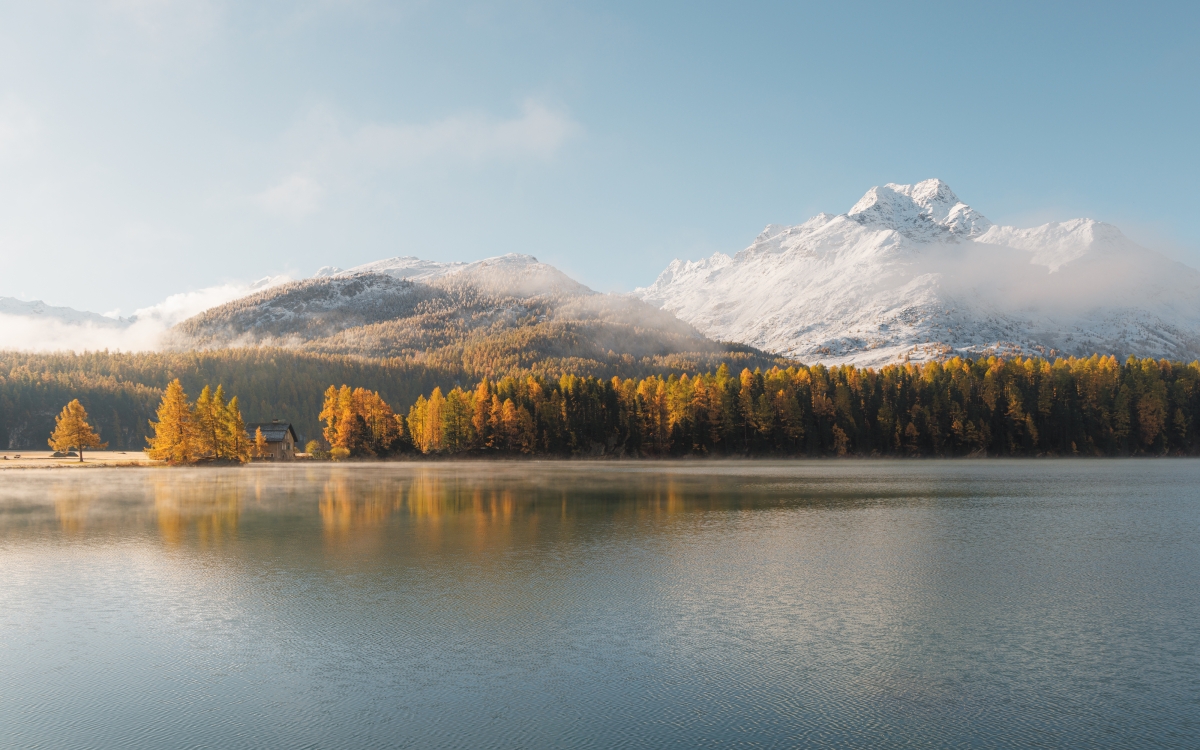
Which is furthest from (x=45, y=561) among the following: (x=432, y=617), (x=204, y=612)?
(x=432, y=617)

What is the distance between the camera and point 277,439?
152375mm

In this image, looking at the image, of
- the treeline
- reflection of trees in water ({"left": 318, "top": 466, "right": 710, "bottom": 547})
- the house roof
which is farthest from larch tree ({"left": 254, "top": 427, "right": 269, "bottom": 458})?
reflection of trees in water ({"left": 318, "top": 466, "right": 710, "bottom": 547})

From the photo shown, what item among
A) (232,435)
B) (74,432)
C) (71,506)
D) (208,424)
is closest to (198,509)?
(71,506)

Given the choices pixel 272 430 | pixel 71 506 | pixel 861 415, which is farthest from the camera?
pixel 272 430

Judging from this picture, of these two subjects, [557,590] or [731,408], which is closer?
[557,590]

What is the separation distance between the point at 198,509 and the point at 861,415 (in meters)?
110

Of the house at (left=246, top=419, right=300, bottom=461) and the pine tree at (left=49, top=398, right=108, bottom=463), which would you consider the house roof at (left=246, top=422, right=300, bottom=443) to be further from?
the pine tree at (left=49, top=398, right=108, bottom=463)

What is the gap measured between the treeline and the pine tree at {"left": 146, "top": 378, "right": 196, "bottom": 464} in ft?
134

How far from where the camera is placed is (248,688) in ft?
50.7

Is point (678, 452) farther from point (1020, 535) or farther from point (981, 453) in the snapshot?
point (1020, 535)

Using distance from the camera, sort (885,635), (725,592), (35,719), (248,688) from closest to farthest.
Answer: (35,719) < (248,688) < (885,635) < (725,592)

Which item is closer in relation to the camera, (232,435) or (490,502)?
(490,502)

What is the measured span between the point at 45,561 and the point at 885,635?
101 feet

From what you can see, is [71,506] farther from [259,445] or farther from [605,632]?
[259,445]
